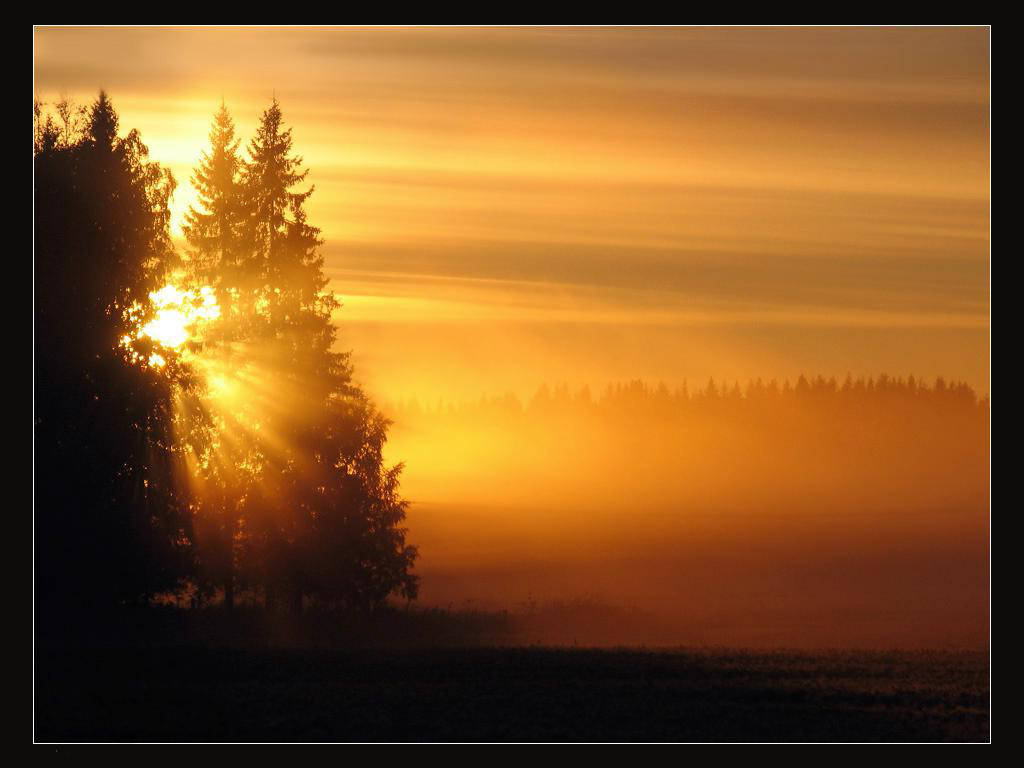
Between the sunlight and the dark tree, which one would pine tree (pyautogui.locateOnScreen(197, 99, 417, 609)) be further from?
the dark tree

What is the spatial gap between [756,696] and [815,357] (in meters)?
7.46

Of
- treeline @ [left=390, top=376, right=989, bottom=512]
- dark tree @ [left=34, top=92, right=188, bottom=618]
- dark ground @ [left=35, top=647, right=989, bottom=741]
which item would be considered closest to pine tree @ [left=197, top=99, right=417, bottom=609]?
treeline @ [left=390, top=376, right=989, bottom=512]

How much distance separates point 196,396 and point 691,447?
1106 centimetres

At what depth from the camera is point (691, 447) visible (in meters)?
30.1

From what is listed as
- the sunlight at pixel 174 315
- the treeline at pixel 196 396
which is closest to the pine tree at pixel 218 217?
the treeline at pixel 196 396

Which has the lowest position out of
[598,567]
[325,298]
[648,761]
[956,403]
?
[648,761]

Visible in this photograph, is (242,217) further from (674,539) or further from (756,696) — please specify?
(756,696)

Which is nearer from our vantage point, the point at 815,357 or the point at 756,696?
the point at 756,696

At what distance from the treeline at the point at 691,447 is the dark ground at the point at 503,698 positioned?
15.2 feet

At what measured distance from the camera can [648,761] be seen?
19.4 m

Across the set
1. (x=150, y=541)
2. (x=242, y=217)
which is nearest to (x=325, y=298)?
(x=242, y=217)

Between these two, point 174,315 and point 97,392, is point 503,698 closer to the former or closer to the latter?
point 97,392

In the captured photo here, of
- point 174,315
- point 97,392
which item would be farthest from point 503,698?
point 174,315

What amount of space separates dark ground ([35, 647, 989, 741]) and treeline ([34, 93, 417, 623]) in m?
2.65
